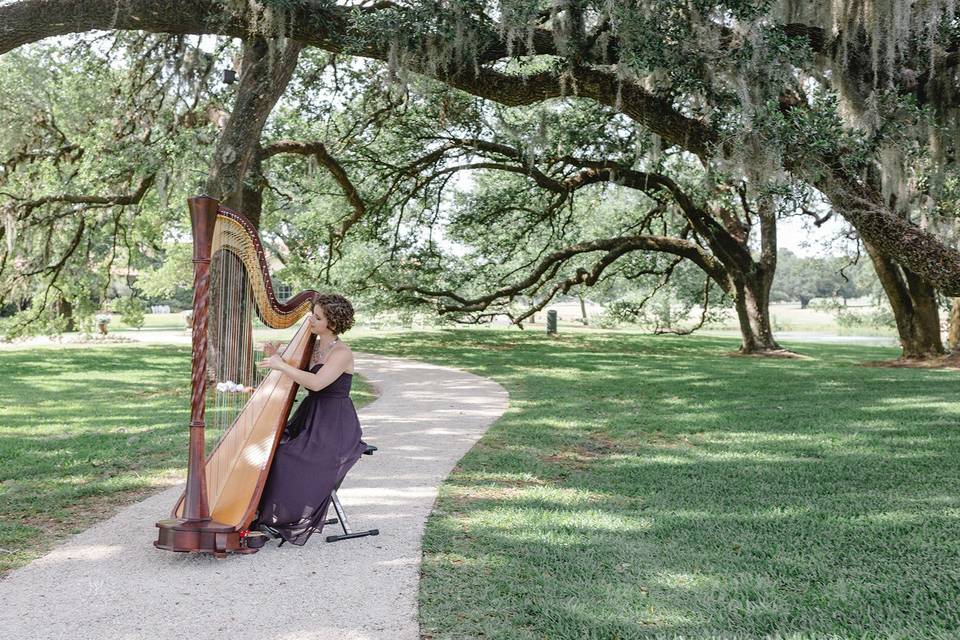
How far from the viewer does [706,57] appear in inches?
292

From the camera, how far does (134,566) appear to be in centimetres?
367

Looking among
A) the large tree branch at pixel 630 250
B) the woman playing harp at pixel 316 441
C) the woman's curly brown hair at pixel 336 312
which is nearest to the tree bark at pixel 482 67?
the woman's curly brown hair at pixel 336 312

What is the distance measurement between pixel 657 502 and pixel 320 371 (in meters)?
2.28

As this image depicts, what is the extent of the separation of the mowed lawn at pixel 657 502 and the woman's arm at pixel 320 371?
1.02 meters

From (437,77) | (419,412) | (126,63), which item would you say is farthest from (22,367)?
(437,77)

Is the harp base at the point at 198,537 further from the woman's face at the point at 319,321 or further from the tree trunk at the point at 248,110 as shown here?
the tree trunk at the point at 248,110

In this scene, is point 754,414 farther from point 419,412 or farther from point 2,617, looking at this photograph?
point 2,617

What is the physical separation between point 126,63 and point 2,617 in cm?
1305

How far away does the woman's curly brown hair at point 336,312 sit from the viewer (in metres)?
4.22

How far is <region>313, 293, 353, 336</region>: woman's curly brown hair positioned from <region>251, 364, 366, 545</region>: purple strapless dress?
0.28 metres

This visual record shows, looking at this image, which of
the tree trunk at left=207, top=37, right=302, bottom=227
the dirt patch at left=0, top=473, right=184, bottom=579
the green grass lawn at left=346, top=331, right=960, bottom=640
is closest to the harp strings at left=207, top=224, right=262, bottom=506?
the dirt patch at left=0, top=473, right=184, bottom=579

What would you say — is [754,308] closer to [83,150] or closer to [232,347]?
[83,150]

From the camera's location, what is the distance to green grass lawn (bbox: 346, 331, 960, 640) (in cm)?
306

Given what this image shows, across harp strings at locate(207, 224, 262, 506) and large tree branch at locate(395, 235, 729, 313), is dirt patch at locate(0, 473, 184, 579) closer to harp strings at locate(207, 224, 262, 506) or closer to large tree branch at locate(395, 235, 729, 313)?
harp strings at locate(207, 224, 262, 506)
